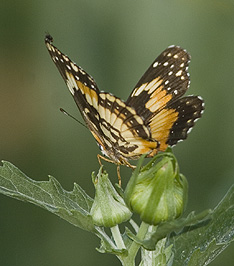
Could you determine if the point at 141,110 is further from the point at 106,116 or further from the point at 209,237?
the point at 209,237

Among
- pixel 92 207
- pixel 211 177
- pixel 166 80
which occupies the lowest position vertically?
pixel 211 177

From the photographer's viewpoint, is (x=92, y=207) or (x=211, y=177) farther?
(x=211, y=177)

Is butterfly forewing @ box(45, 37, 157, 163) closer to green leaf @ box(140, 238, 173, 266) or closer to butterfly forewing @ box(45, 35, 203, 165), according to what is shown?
butterfly forewing @ box(45, 35, 203, 165)

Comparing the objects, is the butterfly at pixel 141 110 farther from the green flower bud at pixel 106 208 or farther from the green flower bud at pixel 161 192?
the green flower bud at pixel 161 192

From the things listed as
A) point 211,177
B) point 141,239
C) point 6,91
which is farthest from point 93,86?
point 6,91

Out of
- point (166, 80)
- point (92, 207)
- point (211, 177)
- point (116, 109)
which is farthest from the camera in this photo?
point (211, 177)

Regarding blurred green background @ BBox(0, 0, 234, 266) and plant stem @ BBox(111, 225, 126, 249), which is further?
blurred green background @ BBox(0, 0, 234, 266)

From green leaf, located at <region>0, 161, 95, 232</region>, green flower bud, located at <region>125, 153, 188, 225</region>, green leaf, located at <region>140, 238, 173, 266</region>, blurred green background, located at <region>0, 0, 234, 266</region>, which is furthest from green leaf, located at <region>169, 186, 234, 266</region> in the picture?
blurred green background, located at <region>0, 0, 234, 266</region>

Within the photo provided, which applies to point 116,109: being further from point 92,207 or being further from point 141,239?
point 141,239
